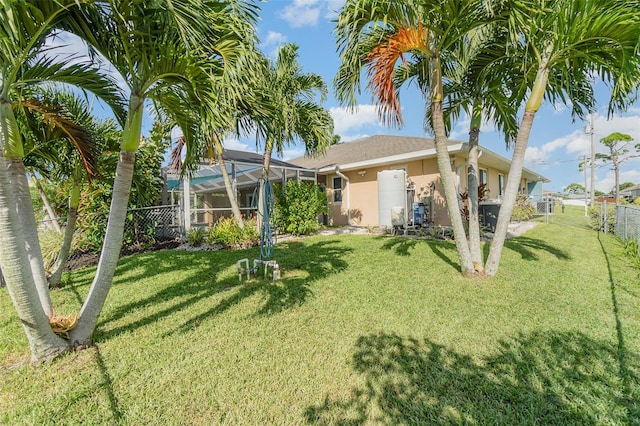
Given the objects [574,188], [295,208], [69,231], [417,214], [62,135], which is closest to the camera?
[62,135]

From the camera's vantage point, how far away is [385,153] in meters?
13.3

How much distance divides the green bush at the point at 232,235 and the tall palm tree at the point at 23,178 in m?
5.89

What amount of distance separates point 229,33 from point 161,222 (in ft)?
26.8

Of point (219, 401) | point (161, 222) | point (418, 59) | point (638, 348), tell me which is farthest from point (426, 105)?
point (161, 222)

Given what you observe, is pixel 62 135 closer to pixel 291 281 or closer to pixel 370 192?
pixel 291 281

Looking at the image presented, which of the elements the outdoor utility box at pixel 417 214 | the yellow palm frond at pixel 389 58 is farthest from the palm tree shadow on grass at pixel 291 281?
the outdoor utility box at pixel 417 214

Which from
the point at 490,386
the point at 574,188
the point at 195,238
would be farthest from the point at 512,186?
the point at 574,188

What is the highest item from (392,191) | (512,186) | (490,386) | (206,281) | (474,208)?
(392,191)

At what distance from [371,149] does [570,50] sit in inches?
423

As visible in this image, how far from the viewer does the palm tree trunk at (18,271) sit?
249cm

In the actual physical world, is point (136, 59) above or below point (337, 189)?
above

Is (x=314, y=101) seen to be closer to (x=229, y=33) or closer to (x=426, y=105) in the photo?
(x=426, y=105)

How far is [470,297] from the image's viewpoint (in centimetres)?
439

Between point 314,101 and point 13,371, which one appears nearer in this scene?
point 13,371
